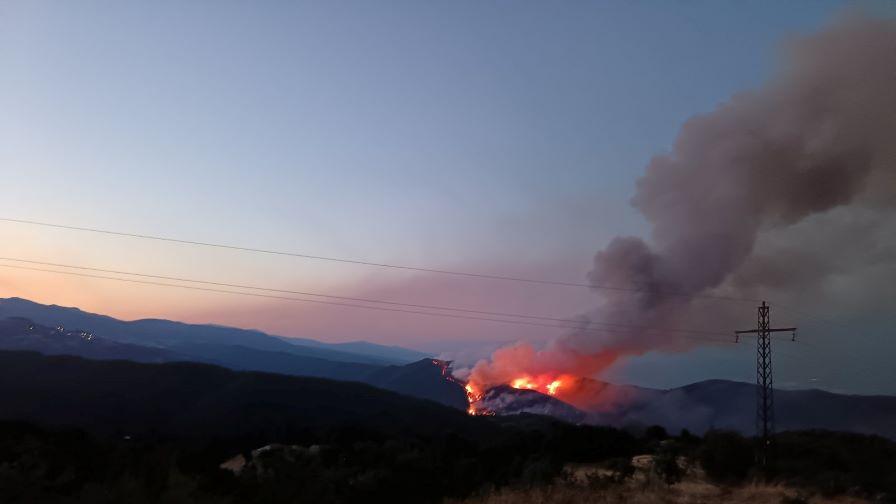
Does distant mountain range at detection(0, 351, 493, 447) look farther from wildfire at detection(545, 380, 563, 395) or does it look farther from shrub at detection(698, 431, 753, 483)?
shrub at detection(698, 431, 753, 483)

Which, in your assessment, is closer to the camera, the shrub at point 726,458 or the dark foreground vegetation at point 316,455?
the dark foreground vegetation at point 316,455

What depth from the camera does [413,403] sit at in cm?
16350

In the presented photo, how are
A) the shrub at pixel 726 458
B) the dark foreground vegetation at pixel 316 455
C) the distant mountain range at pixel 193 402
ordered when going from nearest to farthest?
the dark foreground vegetation at pixel 316 455 < the shrub at pixel 726 458 < the distant mountain range at pixel 193 402

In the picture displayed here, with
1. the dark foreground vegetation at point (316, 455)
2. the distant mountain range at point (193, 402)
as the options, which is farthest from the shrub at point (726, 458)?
the distant mountain range at point (193, 402)

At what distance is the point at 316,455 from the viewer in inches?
1394

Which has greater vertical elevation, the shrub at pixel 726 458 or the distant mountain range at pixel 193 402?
the shrub at pixel 726 458

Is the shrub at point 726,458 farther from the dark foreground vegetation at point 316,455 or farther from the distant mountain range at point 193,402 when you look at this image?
the distant mountain range at point 193,402

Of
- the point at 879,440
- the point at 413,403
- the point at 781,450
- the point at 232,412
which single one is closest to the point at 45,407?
the point at 232,412

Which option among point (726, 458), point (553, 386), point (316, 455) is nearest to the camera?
point (316, 455)

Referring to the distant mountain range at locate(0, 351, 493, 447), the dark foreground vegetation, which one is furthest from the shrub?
the distant mountain range at locate(0, 351, 493, 447)

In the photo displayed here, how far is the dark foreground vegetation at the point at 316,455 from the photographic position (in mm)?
20609

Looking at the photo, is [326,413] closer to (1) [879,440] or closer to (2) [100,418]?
(2) [100,418]

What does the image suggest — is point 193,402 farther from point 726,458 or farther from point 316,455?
point 726,458

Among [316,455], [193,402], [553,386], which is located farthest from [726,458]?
[193,402]
